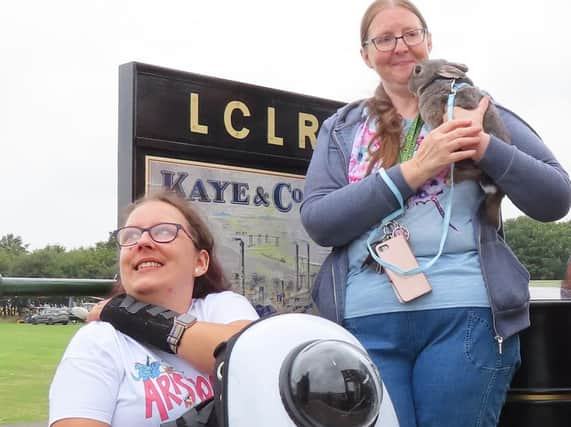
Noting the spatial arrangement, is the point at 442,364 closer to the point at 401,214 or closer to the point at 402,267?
the point at 402,267

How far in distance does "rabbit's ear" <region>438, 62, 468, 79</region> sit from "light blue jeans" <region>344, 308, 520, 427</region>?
587mm

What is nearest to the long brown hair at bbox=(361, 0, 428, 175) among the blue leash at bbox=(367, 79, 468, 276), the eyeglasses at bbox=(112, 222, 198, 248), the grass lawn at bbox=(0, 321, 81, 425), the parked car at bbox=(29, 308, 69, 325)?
the blue leash at bbox=(367, 79, 468, 276)

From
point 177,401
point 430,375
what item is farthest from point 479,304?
point 177,401

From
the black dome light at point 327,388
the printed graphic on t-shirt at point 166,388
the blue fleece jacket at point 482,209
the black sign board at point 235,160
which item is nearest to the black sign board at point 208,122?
the black sign board at point 235,160

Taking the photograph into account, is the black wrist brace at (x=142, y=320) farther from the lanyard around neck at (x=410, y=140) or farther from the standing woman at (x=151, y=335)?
the lanyard around neck at (x=410, y=140)

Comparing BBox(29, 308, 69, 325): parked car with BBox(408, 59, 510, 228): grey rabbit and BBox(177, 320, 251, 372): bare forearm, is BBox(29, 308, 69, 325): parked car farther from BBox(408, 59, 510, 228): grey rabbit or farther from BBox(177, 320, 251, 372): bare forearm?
BBox(408, 59, 510, 228): grey rabbit

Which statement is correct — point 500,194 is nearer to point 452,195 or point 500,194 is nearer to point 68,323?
point 452,195

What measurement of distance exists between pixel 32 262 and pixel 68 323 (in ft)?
4.62

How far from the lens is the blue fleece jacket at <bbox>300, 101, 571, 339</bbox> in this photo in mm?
1811

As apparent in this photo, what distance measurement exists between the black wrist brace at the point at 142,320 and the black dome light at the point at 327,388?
0.54m

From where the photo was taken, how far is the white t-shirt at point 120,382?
61.6 inches

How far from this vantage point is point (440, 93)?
1.91 m

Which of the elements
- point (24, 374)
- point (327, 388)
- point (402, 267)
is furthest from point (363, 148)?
point (24, 374)

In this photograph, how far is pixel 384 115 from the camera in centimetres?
204
